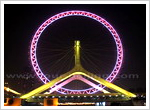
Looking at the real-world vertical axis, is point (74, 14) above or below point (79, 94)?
above

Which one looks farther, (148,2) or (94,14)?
(94,14)

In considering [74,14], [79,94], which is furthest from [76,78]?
[74,14]

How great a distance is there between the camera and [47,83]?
21.9 metres

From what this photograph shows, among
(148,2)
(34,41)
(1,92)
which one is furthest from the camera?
(34,41)

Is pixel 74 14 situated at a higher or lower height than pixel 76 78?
higher

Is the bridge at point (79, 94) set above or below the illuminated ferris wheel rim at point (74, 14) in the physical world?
below

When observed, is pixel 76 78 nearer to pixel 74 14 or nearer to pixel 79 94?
pixel 79 94

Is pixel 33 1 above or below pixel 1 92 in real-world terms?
above

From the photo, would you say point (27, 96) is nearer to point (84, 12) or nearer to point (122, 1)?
point (84, 12)

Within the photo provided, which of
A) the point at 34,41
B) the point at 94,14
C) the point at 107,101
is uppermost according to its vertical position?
the point at 94,14

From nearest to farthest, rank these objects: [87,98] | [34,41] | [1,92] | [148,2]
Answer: [1,92]
[148,2]
[34,41]
[87,98]

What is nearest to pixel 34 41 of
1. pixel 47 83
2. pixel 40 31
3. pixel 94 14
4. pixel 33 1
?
pixel 40 31

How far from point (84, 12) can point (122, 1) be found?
8.89 meters

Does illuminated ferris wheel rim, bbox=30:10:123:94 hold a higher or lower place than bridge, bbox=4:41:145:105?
higher
